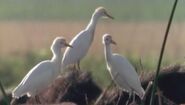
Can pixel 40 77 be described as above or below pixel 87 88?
above

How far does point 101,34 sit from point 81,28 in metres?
0.32

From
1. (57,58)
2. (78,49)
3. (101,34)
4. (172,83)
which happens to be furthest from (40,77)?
(101,34)

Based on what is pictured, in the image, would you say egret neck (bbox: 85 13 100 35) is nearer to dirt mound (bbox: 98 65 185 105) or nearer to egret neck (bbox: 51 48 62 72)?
egret neck (bbox: 51 48 62 72)

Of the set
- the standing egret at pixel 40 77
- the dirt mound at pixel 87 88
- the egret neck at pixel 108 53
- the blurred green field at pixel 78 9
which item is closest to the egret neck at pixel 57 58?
the standing egret at pixel 40 77

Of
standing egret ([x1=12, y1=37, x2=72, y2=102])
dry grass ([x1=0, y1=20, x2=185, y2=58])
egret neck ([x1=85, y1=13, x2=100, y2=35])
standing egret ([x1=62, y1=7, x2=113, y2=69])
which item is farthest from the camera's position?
dry grass ([x1=0, y1=20, x2=185, y2=58])

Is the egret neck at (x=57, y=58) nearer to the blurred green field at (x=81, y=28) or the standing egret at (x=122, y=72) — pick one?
the standing egret at (x=122, y=72)

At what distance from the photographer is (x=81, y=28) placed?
7.93 m

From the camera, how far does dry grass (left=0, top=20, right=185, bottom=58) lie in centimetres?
720

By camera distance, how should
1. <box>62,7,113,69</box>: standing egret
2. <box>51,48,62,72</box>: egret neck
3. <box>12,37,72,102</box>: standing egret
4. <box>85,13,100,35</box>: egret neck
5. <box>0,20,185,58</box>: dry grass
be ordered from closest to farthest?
<box>12,37,72,102</box>: standing egret, <box>51,48,62,72</box>: egret neck, <box>62,7,113,69</box>: standing egret, <box>85,13,100,35</box>: egret neck, <box>0,20,185,58</box>: dry grass

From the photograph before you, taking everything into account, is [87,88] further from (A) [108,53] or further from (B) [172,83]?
(B) [172,83]

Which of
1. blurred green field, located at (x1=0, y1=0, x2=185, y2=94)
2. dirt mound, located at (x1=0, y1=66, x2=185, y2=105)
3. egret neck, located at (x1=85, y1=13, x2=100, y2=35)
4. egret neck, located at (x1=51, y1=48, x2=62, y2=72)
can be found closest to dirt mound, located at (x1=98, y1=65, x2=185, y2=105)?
dirt mound, located at (x1=0, y1=66, x2=185, y2=105)

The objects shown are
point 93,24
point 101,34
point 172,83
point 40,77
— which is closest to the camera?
point 40,77

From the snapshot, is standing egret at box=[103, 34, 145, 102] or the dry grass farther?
the dry grass

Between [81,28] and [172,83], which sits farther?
[81,28]
